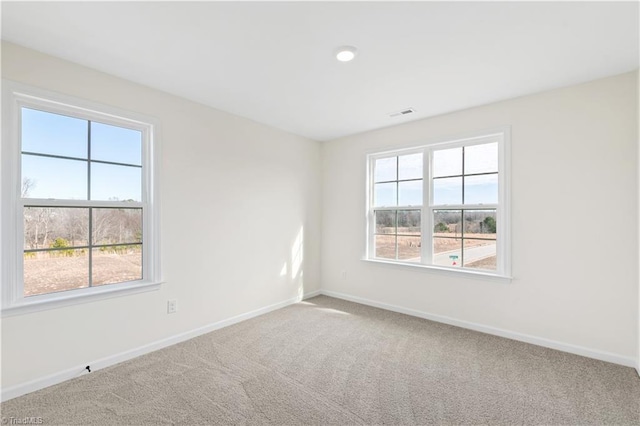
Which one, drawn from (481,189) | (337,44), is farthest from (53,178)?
(481,189)

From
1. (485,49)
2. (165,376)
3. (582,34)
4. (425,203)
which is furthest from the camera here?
(425,203)

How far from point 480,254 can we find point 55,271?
13.3 ft

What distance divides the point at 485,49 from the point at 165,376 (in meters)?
3.50

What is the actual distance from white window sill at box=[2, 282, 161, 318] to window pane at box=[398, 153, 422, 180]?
320 cm

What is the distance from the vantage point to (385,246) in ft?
13.8

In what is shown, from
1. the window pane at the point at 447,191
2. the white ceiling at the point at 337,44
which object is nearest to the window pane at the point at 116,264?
the white ceiling at the point at 337,44

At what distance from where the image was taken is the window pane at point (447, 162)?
11.6ft

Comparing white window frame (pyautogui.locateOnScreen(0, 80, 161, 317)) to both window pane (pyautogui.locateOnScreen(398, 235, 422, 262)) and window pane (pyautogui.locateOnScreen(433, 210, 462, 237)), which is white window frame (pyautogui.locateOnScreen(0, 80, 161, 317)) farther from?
window pane (pyautogui.locateOnScreen(433, 210, 462, 237))

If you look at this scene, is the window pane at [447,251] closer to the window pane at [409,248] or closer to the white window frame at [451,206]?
the white window frame at [451,206]

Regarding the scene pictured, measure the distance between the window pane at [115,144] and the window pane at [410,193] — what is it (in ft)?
10.2

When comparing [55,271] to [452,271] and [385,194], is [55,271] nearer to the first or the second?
[385,194]

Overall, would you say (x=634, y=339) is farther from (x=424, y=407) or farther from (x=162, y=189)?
(x=162, y=189)

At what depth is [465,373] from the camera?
7.86 feet

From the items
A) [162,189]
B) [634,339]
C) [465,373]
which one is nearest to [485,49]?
[465,373]
